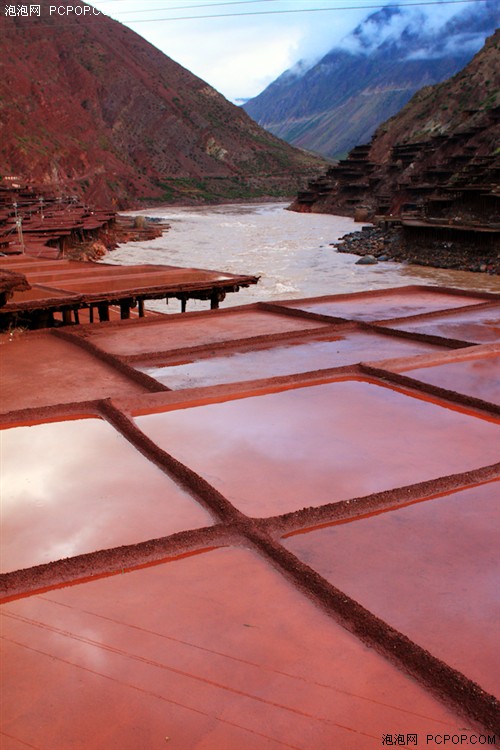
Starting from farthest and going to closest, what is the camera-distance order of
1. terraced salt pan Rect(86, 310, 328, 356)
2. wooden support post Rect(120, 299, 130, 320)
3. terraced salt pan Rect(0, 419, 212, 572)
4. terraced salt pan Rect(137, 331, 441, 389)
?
wooden support post Rect(120, 299, 130, 320), terraced salt pan Rect(86, 310, 328, 356), terraced salt pan Rect(137, 331, 441, 389), terraced salt pan Rect(0, 419, 212, 572)

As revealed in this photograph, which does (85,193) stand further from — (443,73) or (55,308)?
(443,73)

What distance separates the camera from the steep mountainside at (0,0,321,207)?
64812 millimetres

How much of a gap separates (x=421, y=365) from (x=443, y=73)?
208 meters

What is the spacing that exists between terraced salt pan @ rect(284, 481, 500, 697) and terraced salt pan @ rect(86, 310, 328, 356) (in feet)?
13.2

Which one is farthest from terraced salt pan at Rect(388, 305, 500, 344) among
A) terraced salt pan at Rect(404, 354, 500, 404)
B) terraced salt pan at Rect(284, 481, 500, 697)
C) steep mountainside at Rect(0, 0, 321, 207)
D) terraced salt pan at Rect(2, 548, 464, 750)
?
steep mountainside at Rect(0, 0, 321, 207)

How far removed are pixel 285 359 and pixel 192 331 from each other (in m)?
1.74

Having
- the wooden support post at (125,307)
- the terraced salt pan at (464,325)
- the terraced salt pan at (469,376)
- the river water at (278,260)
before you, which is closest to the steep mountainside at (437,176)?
the river water at (278,260)

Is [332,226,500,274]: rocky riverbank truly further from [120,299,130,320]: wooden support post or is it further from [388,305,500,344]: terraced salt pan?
[120,299,130,320]: wooden support post

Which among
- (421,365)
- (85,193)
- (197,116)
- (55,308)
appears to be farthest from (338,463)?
(197,116)

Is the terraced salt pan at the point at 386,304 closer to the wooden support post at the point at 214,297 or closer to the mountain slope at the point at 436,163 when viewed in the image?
the wooden support post at the point at 214,297

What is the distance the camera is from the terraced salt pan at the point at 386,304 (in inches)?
373

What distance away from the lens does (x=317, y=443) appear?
436 cm

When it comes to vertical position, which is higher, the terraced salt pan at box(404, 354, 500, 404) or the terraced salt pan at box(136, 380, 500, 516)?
the terraced salt pan at box(136, 380, 500, 516)

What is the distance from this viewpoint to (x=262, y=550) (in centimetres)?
303
